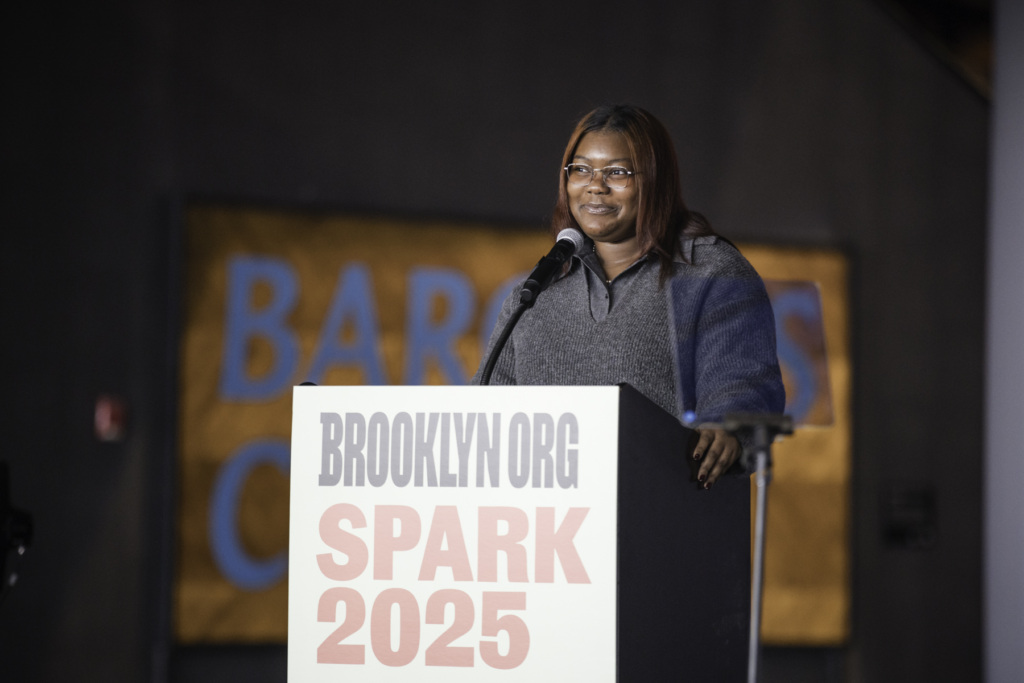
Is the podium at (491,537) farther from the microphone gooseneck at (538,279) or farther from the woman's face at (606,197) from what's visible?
the woman's face at (606,197)

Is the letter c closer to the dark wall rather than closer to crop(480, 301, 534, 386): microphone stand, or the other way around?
the dark wall

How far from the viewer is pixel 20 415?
3.34m

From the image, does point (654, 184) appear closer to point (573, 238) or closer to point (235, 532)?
point (573, 238)

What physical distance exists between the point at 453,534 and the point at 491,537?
5cm

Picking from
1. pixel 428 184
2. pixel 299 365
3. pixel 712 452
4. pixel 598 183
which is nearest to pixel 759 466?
pixel 712 452

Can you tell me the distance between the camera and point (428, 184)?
148 inches

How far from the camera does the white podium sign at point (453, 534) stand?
1237 millimetres

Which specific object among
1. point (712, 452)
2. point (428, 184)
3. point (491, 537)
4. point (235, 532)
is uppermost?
point (428, 184)

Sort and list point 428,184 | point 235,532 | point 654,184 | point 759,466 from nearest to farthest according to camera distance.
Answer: point 759,466 → point 654,184 → point 235,532 → point 428,184

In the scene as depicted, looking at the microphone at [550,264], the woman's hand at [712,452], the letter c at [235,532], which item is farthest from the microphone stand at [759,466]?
the letter c at [235,532]

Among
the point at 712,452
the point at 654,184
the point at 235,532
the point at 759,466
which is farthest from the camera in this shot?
the point at 235,532

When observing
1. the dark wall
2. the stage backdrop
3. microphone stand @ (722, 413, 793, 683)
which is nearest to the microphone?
Result: microphone stand @ (722, 413, 793, 683)

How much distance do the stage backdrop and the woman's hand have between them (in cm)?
232

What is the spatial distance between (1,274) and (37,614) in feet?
3.44
